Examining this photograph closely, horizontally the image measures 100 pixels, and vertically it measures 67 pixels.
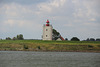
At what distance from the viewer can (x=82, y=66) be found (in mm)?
33531

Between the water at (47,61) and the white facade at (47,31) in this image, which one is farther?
the white facade at (47,31)

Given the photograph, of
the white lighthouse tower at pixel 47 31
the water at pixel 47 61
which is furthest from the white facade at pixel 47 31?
the water at pixel 47 61

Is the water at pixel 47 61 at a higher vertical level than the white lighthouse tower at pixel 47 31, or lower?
lower

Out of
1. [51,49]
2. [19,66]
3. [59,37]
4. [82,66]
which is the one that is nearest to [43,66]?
[19,66]

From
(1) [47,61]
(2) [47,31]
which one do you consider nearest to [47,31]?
(2) [47,31]

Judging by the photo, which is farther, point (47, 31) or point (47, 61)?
point (47, 31)

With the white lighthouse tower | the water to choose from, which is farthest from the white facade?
the water

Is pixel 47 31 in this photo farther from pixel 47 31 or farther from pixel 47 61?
pixel 47 61

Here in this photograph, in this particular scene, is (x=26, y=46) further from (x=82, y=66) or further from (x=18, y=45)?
(x=82, y=66)

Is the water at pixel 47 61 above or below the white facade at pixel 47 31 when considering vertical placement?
below

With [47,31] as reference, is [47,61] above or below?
A: below

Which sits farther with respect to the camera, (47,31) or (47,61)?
(47,31)

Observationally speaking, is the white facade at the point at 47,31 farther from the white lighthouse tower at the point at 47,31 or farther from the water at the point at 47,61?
the water at the point at 47,61

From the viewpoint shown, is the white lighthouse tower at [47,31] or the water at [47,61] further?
the white lighthouse tower at [47,31]
